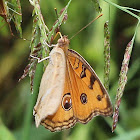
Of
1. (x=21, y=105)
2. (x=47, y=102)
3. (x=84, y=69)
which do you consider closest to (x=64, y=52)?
(x=84, y=69)

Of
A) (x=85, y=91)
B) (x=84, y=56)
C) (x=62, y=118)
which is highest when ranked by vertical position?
(x=85, y=91)

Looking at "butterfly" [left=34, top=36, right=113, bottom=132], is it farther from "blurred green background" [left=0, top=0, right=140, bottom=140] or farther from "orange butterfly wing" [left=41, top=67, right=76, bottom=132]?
"blurred green background" [left=0, top=0, right=140, bottom=140]

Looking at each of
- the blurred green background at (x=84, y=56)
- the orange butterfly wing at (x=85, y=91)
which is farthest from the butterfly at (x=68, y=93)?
the blurred green background at (x=84, y=56)

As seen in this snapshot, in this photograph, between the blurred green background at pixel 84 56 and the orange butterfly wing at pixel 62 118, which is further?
the blurred green background at pixel 84 56

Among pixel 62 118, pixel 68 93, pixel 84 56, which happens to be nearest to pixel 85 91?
pixel 68 93

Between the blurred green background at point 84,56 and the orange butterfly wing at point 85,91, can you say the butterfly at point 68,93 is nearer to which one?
the orange butterfly wing at point 85,91

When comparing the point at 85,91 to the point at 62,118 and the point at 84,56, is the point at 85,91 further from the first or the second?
the point at 84,56

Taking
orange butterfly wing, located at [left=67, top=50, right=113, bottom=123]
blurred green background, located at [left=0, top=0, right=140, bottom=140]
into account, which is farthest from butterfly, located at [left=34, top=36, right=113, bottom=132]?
blurred green background, located at [left=0, top=0, right=140, bottom=140]
